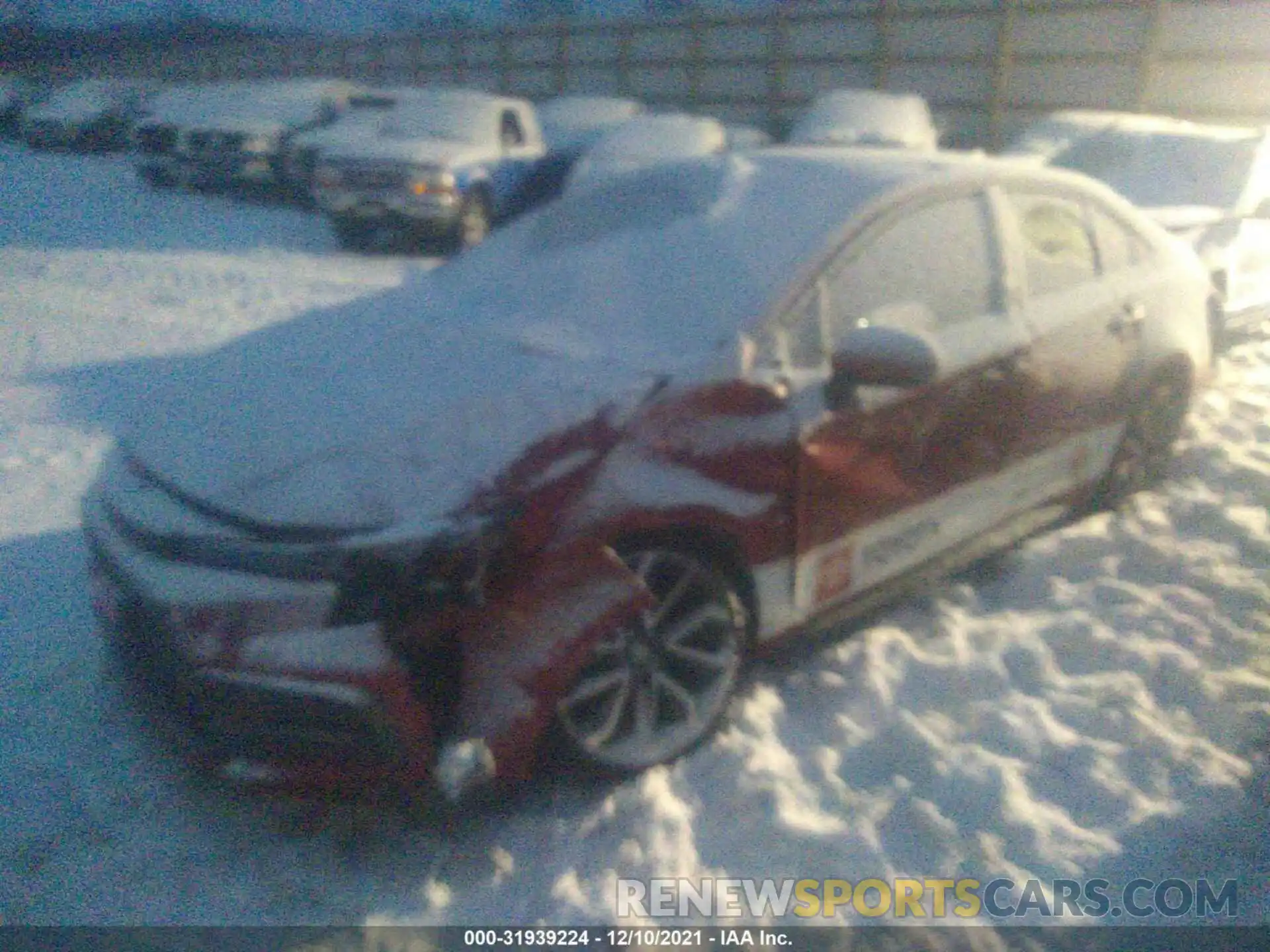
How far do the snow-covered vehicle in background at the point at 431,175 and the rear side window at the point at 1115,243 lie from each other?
6.99m

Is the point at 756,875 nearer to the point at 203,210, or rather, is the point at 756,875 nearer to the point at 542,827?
the point at 542,827

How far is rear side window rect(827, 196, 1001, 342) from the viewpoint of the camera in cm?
309

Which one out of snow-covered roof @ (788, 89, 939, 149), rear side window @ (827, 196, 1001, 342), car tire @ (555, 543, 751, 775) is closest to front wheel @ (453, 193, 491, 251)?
snow-covered roof @ (788, 89, 939, 149)

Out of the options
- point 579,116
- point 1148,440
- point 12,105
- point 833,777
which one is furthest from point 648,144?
point 12,105

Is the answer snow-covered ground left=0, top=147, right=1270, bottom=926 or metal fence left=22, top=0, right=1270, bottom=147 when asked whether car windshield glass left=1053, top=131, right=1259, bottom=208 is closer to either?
snow-covered ground left=0, top=147, right=1270, bottom=926

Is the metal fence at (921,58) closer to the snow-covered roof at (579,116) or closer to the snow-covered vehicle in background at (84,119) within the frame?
the snow-covered roof at (579,116)

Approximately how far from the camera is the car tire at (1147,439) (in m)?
4.20

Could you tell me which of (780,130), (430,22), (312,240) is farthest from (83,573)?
(430,22)

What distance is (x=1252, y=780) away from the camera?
2.83m

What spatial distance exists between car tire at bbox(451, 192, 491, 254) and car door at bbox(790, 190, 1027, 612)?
7618mm

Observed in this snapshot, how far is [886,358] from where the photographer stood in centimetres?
285

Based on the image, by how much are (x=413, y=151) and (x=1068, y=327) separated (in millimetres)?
8237

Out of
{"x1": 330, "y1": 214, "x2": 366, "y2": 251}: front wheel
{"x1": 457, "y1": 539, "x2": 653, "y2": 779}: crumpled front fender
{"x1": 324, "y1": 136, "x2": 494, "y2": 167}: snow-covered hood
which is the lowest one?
{"x1": 330, "y1": 214, "x2": 366, "y2": 251}: front wheel

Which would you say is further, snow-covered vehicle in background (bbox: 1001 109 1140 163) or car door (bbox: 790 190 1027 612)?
snow-covered vehicle in background (bbox: 1001 109 1140 163)
